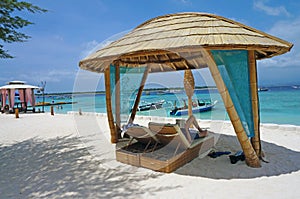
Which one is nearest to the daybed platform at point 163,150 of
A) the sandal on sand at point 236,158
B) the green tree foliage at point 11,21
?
the sandal on sand at point 236,158

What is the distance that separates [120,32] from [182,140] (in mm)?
3016

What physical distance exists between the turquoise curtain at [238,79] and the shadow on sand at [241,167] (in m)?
0.61

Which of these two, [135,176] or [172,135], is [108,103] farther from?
[135,176]

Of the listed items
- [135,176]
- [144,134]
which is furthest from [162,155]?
[135,176]

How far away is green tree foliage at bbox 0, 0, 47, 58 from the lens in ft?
15.8

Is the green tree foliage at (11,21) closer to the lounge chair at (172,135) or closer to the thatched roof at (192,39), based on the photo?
the thatched roof at (192,39)

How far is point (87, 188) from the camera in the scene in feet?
10.3

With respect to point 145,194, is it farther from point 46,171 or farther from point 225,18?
point 225,18

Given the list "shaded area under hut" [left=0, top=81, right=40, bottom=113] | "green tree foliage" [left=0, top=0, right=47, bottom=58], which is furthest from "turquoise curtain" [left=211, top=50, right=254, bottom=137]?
"shaded area under hut" [left=0, top=81, right=40, bottom=113]

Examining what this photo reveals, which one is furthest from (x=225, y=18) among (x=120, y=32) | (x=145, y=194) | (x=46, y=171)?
(x=46, y=171)

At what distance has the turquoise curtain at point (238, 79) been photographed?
3.56 metres

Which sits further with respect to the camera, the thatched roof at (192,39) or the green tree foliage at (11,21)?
the green tree foliage at (11,21)

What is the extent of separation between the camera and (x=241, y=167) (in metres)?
3.66

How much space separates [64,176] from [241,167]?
3000mm
